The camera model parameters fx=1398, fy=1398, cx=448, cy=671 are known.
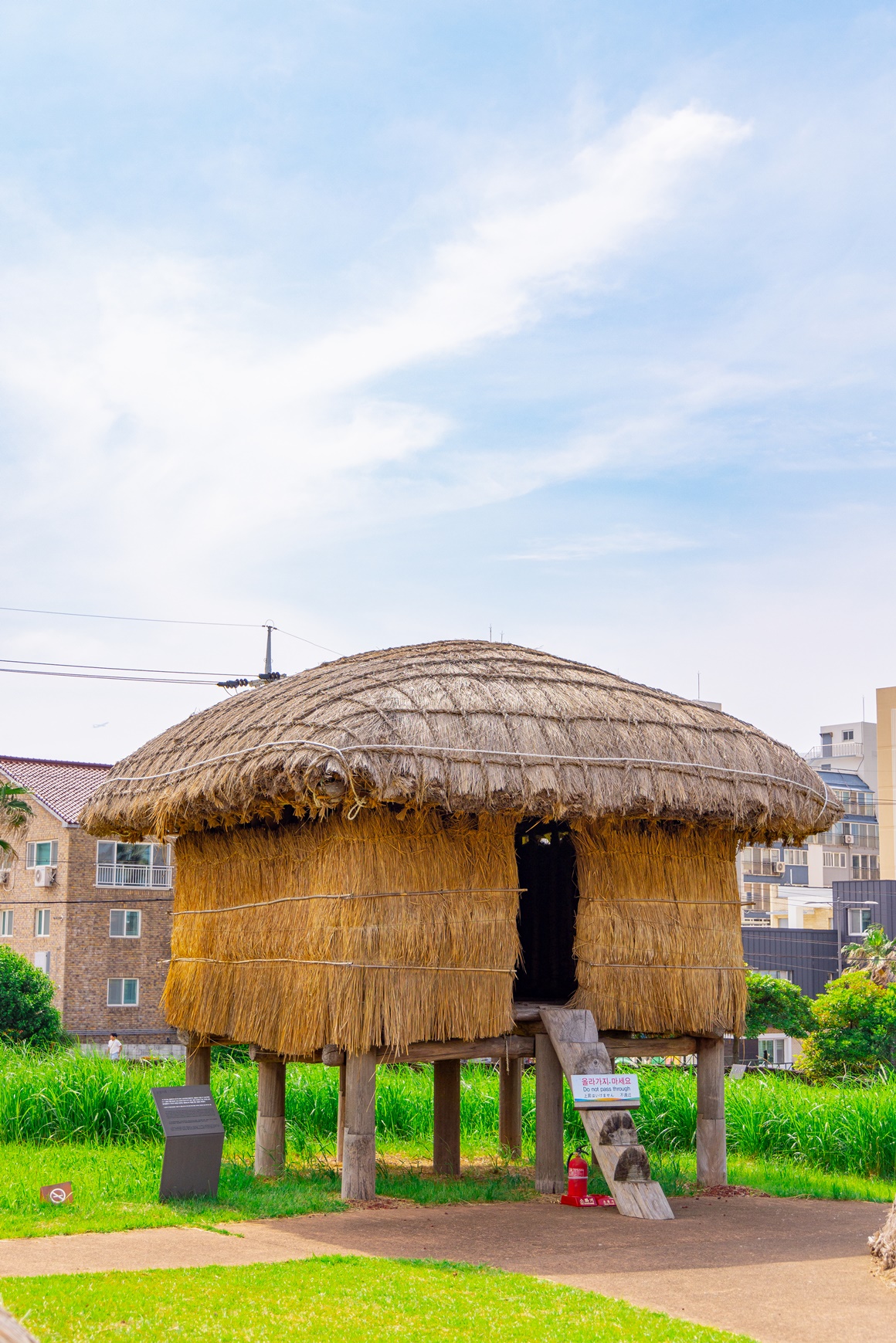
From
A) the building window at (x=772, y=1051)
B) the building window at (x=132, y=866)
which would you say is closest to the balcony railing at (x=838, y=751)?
the building window at (x=772, y=1051)

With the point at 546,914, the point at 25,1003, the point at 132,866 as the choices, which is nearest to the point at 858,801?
the point at 132,866

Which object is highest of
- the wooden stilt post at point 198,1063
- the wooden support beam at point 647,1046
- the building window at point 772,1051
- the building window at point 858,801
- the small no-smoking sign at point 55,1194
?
the building window at point 858,801

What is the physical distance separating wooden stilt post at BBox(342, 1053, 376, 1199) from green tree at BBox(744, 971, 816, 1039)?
94.7 feet

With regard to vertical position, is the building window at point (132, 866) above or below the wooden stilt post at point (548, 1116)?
above

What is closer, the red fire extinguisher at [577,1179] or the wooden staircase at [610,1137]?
the wooden staircase at [610,1137]

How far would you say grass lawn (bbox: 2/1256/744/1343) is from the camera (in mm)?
6754

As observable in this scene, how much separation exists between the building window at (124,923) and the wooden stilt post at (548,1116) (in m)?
35.2

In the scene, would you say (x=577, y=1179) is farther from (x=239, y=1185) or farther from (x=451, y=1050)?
(x=239, y=1185)

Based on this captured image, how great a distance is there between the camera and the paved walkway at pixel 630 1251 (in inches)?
302

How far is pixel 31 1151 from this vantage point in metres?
13.4

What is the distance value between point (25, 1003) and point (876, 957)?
83.3 feet

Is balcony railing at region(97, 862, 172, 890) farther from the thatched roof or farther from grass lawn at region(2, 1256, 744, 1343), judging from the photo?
grass lawn at region(2, 1256, 744, 1343)

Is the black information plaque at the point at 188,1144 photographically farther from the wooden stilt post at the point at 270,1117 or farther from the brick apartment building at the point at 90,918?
the brick apartment building at the point at 90,918

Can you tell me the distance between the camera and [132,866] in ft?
150
